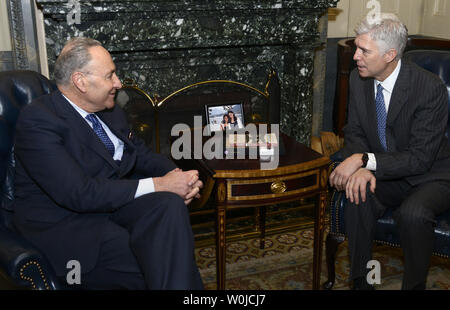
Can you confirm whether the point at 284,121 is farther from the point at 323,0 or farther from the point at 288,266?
the point at 288,266

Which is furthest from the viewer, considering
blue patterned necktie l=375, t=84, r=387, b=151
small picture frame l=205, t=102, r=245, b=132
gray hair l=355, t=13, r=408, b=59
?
small picture frame l=205, t=102, r=245, b=132

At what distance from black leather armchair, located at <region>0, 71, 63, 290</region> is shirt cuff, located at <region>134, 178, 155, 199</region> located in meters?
0.48

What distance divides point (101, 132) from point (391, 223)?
144cm

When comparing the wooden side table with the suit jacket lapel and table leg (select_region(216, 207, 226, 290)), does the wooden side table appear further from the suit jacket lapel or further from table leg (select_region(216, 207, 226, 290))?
the suit jacket lapel

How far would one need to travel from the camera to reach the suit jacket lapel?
89.2 inches

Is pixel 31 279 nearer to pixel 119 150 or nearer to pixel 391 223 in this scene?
pixel 119 150

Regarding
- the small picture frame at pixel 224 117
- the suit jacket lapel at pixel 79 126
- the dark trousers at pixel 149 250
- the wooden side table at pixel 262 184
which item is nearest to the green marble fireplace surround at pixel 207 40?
the small picture frame at pixel 224 117

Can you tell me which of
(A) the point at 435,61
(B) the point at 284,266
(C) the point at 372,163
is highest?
(A) the point at 435,61

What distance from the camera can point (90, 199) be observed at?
2.13 m

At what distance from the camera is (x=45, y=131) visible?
214 cm

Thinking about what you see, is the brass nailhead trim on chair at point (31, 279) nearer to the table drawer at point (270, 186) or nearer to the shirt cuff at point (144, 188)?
the shirt cuff at point (144, 188)

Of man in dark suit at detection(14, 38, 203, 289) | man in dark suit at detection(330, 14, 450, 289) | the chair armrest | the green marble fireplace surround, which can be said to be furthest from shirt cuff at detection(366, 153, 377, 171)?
the chair armrest

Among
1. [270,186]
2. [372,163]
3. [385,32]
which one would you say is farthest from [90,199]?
[385,32]
